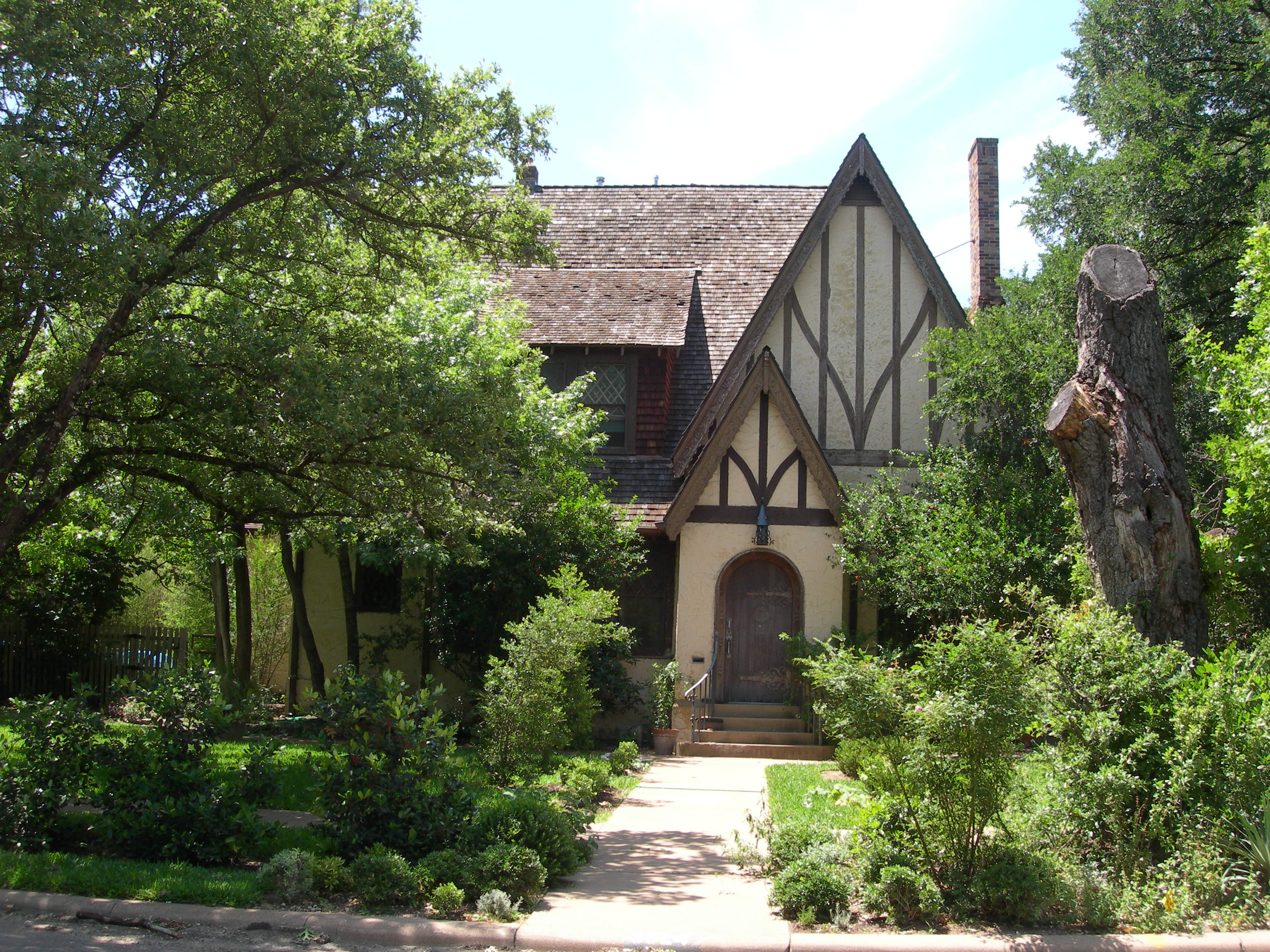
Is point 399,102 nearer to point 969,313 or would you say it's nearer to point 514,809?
point 514,809

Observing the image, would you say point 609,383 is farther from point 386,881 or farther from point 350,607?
point 386,881

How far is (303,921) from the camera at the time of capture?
6.31m

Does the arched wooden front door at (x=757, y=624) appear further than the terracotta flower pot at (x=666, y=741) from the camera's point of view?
Yes

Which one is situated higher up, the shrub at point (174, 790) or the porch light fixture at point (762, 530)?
the porch light fixture at point (762, 530)

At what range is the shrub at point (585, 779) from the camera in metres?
9.77

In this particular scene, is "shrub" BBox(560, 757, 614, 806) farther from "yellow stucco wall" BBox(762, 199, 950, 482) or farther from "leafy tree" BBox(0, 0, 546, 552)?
"yellow stucco wall" BBox(762, 199, 950, 482)

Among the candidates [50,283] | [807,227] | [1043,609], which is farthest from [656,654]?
[50,283]

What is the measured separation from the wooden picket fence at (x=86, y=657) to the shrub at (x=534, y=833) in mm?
13178

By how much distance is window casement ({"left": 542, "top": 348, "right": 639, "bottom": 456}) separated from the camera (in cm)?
1767

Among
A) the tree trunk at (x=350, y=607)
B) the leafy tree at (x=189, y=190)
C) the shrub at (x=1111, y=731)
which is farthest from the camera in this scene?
the tree trunk at (x=350, y=607)

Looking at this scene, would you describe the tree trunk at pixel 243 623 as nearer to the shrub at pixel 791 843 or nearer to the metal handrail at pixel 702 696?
the metal handrail at pixel 702 696

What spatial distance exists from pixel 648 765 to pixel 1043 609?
256 inches

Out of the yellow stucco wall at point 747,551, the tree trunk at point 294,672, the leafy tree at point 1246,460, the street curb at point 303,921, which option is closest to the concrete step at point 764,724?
the yellow stucco wall at point 747,551

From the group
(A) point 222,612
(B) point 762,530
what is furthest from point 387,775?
(A) point 222,612
